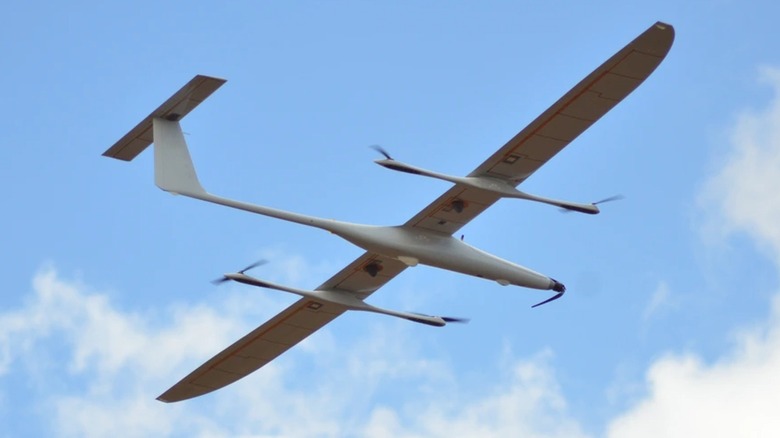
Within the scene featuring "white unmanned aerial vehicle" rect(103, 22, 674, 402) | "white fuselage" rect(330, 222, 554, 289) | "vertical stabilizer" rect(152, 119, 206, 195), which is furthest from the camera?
"white fuselage" rect(330, 222, 554, 289)

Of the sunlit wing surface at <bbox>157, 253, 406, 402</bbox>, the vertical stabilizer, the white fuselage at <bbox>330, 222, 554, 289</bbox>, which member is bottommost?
the sunlit wing surface at <bbox>157, 253, 406, 402</bbox>

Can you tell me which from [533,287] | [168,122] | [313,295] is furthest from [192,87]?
[533,287]

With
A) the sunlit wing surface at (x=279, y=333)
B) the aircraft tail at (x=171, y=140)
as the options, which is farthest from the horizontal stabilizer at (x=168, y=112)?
the sunlit wing surface at (x=279, y=333)

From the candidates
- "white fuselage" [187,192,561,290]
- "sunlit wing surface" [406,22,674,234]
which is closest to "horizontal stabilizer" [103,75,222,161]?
"white fuselage" [187,192,561,290]

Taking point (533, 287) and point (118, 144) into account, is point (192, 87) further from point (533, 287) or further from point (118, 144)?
point (533, 287)

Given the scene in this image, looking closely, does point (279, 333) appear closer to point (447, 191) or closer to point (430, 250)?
point (430, 250)

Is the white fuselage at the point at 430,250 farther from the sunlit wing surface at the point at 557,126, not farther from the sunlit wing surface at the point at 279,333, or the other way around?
the sunlit wing surface at the point at 279,333

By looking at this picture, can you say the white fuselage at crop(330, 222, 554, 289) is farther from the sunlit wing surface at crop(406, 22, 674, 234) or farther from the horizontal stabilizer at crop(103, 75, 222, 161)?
the horizontal stabilizer at crop(103, 75, 222, 161)
